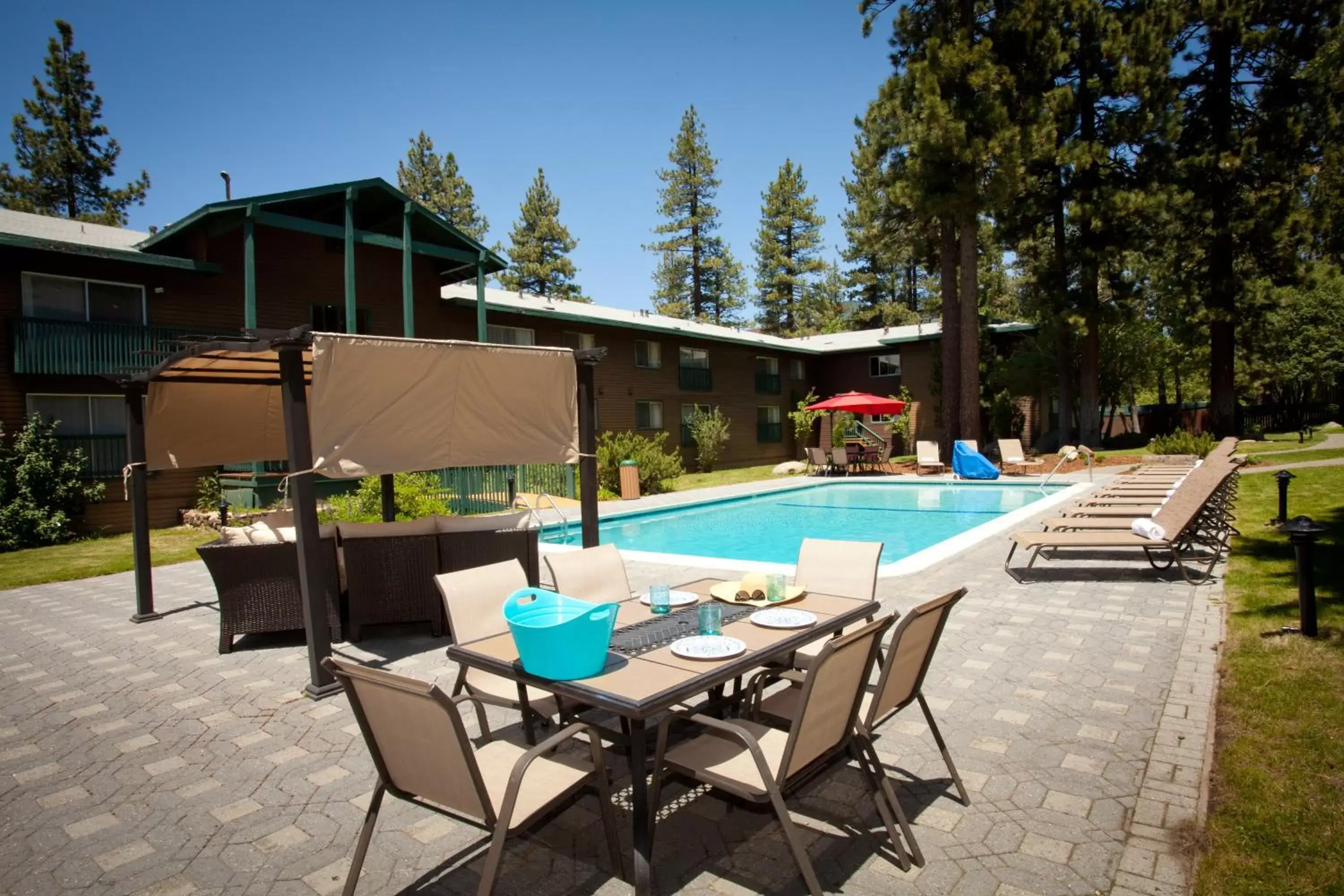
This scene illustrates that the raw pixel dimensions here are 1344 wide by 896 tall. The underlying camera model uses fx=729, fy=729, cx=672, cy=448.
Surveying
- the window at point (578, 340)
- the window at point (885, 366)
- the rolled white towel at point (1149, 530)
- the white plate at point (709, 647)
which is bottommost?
the rolled white towel at point (1149, 530)

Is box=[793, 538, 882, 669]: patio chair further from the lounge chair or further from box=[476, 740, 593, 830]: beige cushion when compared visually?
the lounge chair

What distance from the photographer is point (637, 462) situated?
1842 centimetres

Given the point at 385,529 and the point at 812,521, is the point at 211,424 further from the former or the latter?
the point at 812,521

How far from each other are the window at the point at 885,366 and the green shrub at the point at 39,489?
89.8ft

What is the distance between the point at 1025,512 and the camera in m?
12.5

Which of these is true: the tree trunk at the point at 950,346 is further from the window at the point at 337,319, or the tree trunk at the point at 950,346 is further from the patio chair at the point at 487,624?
the patio chair at the point at 487,624

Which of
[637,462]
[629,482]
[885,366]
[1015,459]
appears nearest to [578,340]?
[637,462]

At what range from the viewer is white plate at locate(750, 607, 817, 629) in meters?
3.53

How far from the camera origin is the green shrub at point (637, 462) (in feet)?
60.1

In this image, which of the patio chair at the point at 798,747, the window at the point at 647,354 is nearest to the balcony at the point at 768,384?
the window at the point at 647,354

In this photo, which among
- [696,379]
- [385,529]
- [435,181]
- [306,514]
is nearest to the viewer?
[306,514]

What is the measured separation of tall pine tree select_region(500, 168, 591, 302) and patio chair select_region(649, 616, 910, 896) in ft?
134

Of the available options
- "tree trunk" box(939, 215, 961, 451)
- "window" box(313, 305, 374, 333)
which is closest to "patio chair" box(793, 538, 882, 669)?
"window" box(313, 305, 374, 333)

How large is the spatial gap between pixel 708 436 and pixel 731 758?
23473mm
